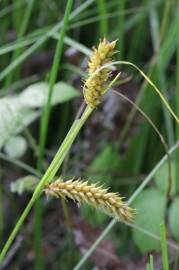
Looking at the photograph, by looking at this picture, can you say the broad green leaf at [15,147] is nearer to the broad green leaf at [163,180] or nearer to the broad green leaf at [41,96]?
the broad green leaf at [41,96]

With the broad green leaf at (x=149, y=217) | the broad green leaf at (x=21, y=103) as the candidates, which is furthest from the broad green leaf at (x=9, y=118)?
the broad green leaf at (x=149, y=217)

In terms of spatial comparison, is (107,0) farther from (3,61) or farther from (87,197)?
(87,197)

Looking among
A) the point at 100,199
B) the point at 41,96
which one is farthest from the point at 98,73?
the point at 41,96

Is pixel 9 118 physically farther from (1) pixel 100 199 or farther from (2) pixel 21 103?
(1) pixel 100 199

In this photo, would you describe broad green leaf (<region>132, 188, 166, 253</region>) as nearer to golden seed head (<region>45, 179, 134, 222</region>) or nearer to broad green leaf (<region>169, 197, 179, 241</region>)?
broad green leaf (<region>169, 197, 179, 241</region>)

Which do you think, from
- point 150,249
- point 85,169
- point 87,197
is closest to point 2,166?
point 85,169
